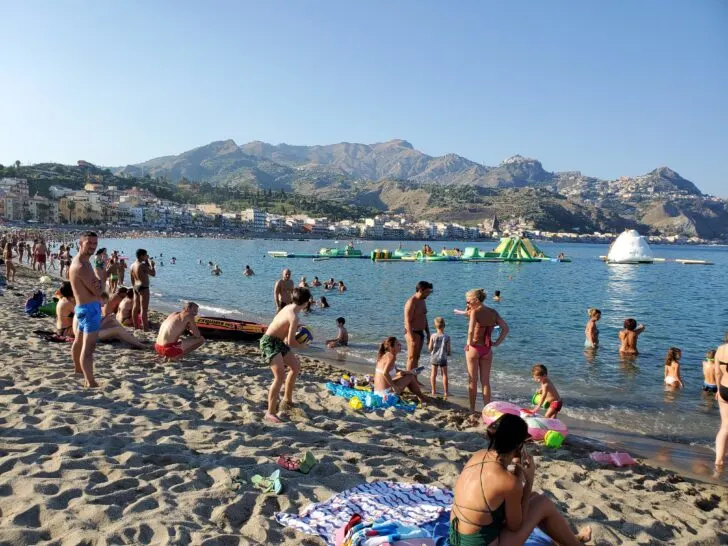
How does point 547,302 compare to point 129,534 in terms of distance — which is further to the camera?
point 547,302

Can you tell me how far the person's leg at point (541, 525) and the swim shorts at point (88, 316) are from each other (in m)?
5.12

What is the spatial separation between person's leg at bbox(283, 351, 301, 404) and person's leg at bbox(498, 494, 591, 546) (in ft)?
10.6

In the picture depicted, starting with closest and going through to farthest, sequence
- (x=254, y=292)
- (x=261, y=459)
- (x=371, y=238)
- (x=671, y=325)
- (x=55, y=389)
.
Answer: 1. (x=261, y=459)
2. (x=55, y=389)
3. (x=671, y=325)
4. (x=254, y=292)
5. (x=371, y=238)

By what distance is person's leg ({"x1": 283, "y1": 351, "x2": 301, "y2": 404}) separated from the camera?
5.76m

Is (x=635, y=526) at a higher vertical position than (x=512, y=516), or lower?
lower

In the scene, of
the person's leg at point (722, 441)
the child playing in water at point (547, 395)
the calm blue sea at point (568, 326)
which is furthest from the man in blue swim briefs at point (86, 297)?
the person's leg at point (722, 441)

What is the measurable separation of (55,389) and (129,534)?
345cm

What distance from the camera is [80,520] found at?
326 cm

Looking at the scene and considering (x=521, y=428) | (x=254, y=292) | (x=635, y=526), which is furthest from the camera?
(x=254, y=292)

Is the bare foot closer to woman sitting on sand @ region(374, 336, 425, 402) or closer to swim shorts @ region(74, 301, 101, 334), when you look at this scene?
woman sitting on sand @ region(374, 336, 425, 402)

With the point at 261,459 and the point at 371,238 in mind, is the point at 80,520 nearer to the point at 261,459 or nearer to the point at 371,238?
the point at 261,459

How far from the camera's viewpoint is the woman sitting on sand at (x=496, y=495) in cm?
278

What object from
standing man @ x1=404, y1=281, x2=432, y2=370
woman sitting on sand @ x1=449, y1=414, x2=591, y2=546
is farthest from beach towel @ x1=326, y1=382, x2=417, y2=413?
woman sitting on sand @ x1=449, y1=414, x2=591, y2=546

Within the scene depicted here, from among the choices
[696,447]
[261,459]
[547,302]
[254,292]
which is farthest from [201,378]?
[547,302]
